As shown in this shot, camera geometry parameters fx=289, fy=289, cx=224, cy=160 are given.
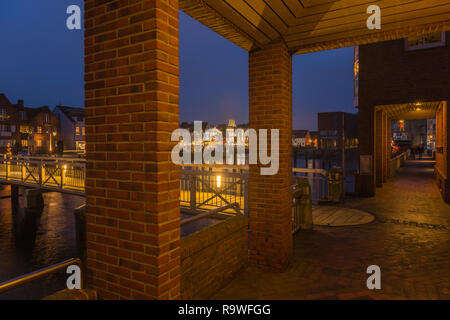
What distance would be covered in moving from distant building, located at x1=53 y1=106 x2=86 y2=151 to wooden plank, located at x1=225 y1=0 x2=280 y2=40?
204 ft

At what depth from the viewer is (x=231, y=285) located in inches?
165

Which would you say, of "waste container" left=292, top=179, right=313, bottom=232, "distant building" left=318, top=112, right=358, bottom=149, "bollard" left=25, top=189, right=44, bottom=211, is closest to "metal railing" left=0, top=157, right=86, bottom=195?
"bollard" left=25, top=189, right=44, bottom=211

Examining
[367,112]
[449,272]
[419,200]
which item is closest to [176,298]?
[449,272]

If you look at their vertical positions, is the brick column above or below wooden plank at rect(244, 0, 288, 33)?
below

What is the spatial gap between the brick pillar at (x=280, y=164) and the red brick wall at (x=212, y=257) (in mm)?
313

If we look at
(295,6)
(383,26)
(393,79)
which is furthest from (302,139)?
(295,6)

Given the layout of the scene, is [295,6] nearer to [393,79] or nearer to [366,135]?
[393,79]

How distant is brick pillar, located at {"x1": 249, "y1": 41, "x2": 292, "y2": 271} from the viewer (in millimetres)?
4484

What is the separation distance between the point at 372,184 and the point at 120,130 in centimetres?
1216

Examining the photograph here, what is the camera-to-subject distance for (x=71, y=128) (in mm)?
59250

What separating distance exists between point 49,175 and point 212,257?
1424 cm

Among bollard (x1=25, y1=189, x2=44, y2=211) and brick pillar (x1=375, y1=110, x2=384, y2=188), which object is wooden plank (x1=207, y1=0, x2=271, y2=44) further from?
bollard (x1=25, y1=189, x2=44, y2=211)
